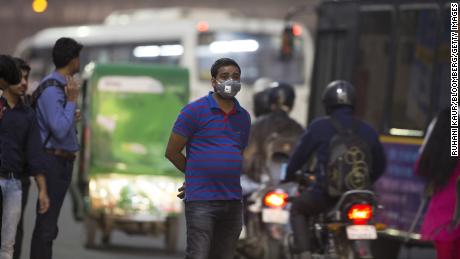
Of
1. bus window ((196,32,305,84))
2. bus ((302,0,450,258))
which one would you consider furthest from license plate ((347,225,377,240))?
bus window ((196,32,305,84))

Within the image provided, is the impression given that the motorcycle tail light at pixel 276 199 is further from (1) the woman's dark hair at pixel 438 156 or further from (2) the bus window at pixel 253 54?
(2) the bus window at pixel 253 54

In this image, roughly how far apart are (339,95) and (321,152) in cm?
46

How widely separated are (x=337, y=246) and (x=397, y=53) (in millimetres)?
5463

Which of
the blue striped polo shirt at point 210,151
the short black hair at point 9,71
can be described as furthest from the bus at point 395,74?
the blue striped polo shirt at point 210,151

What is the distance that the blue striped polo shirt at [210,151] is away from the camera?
30.3 feet

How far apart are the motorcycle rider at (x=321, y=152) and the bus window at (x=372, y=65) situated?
4.81m

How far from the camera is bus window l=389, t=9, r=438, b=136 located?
52.4 feet

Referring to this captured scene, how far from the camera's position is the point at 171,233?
1750cm

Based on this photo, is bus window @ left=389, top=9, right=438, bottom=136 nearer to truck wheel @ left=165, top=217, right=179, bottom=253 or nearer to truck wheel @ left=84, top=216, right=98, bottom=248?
truck wheel @ left=165, top=217, right=179, bottom=253

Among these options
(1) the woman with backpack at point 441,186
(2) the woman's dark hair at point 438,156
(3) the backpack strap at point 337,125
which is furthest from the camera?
(3) the backpack strap at point 337,125

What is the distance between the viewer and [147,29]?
32.9 m

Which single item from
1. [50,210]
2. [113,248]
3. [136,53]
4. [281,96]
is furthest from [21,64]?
[136,53]

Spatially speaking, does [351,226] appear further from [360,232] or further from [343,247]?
[343,247]

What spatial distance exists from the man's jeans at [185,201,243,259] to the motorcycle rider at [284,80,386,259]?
2442 mm
